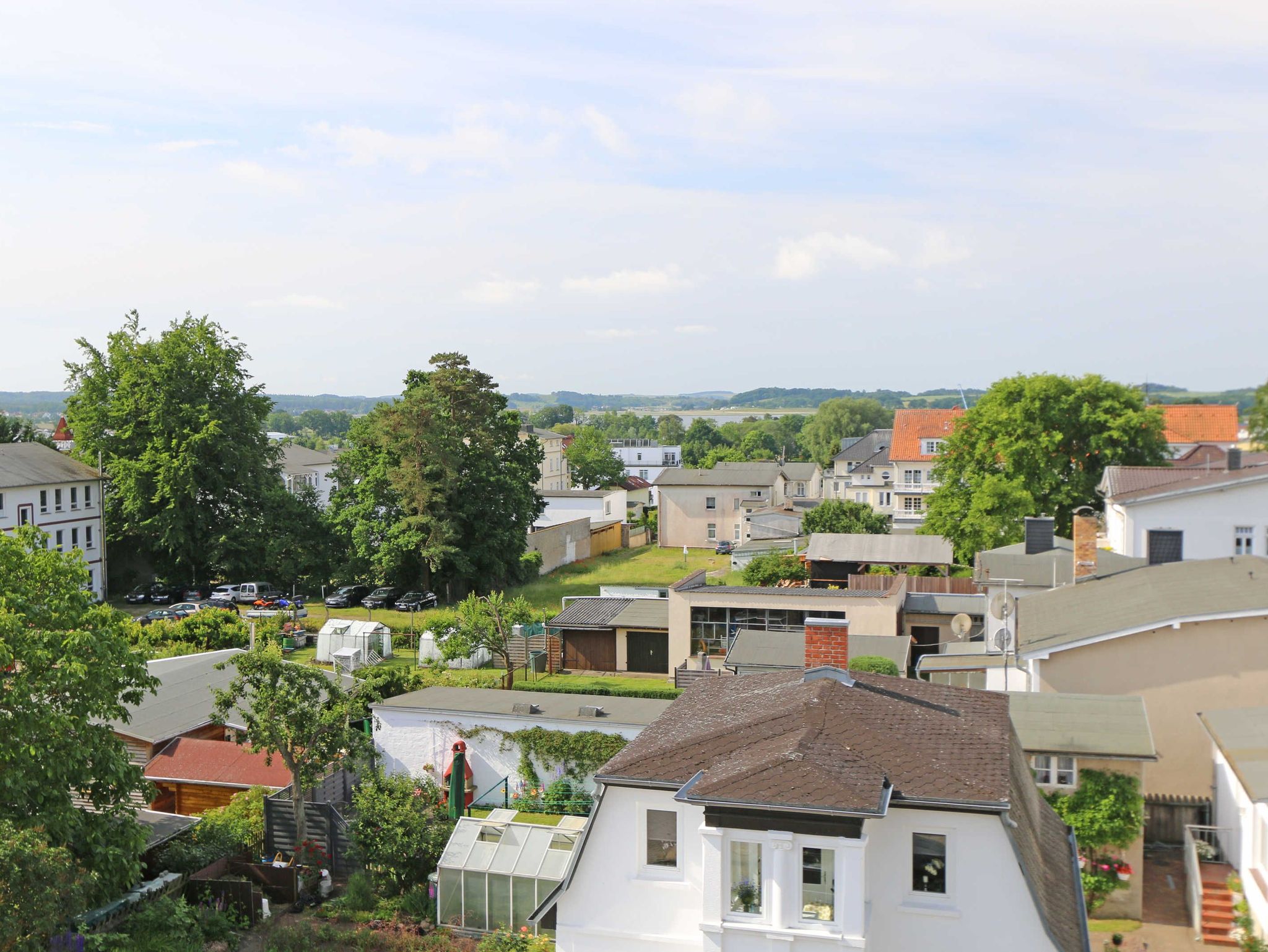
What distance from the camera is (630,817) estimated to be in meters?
12.0

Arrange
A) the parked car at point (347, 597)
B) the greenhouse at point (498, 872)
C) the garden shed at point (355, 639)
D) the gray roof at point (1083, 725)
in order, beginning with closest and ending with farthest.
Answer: the greenhouse at point (498, 872) < the gray roof at point (1083, 725) < the garden shed at point (355, 639) < the parked car at point (347, 597)

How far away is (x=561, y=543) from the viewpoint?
65875 millimetres

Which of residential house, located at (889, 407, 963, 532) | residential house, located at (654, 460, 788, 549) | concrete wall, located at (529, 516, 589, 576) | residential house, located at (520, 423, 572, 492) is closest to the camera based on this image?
concrete wall, located at (529, 516, 589, 576)

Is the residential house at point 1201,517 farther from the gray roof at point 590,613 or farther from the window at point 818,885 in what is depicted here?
the window at point 818,885

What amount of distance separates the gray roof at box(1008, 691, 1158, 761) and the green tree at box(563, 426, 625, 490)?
92.2 meters

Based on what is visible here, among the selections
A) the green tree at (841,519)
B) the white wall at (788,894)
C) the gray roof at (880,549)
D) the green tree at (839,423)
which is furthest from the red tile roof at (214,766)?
the green tree at (839,423)

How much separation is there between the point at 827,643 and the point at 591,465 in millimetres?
98074

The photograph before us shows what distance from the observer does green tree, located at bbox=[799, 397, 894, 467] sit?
497 feet

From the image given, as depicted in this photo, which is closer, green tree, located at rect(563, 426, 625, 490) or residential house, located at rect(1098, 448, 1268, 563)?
residential house, located at rect(1098, 448, 1268, 563)

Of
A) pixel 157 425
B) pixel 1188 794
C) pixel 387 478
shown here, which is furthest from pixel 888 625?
pixel 157 425

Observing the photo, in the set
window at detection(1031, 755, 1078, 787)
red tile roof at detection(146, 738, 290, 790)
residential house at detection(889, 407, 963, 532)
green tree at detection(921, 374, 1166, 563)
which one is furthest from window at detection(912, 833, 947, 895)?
residential house at detection(889, 407, 963, 532)

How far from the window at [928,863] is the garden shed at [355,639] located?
29.7 metres

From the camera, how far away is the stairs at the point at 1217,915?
17.2 metres

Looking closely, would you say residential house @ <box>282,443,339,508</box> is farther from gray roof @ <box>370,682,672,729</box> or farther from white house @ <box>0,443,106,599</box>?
gray roof @ <box>370,682,672,729</box>
